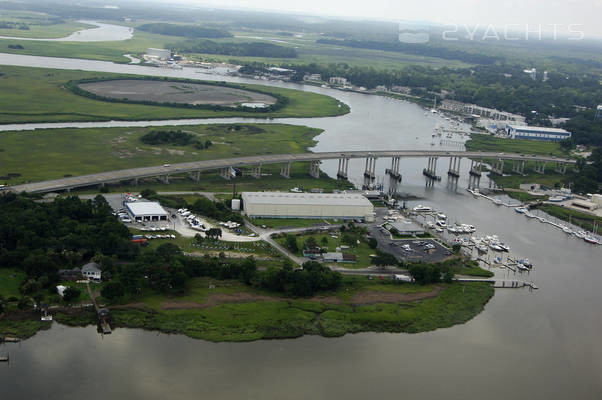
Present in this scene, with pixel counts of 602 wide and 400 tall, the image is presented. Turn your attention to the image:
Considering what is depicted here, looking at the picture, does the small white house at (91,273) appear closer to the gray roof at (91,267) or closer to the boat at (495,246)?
the gray roof at (91,267)

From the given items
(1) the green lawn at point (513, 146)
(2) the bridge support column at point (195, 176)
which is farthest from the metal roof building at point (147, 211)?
(1) the green lawn at point (513, 146)

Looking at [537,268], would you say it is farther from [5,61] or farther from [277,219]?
[5,61]

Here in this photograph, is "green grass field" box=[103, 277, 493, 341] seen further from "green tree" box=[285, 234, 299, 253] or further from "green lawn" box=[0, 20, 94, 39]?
"green lawn" box=[0, 20, 94, 39]

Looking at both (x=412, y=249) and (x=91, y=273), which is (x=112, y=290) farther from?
(x=412, y=249)

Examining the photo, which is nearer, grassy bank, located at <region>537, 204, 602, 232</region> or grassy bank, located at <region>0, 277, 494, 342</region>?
grassy bank, located at <region>0, 277, 494, 342</region>

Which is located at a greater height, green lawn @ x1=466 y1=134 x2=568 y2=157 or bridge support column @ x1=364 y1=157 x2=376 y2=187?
green lawn @ x1=466 y1=134 x2=568 y2=157

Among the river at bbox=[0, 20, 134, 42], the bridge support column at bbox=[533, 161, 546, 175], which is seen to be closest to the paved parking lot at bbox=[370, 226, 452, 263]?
the bridge support column at bbox=[533, 161, 546, 175]

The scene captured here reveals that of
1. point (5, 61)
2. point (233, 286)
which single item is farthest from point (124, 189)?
point (5, 61)
